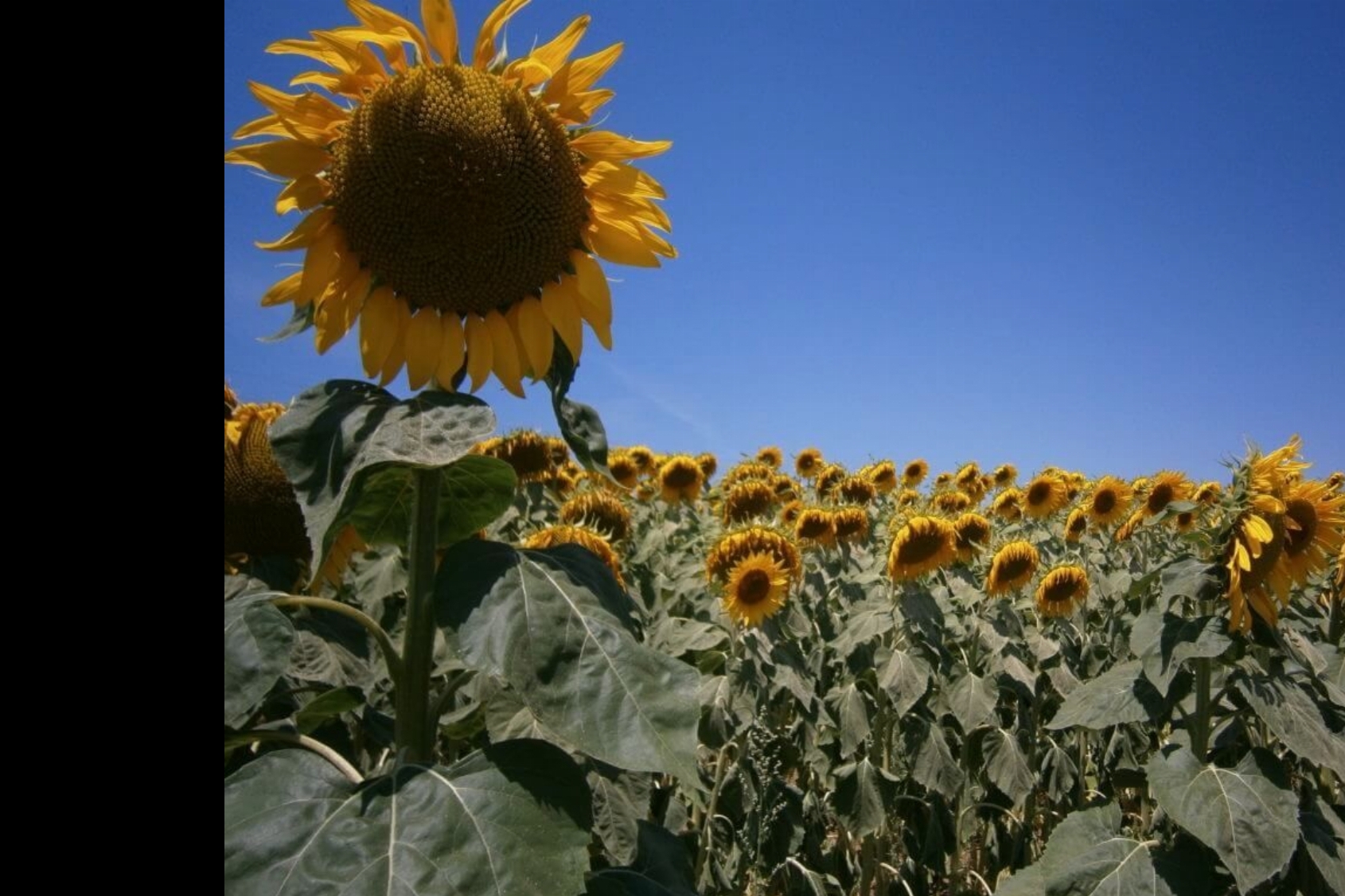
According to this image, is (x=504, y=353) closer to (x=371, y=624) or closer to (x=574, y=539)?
(x=371, y=624)

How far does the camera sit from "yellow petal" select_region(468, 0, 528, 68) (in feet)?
5.00

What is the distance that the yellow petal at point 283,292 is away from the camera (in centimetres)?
152

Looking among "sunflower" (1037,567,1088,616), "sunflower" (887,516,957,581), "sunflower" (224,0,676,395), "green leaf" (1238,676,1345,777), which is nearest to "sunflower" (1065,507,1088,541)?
"sunflower" (1037,567,1088,616)

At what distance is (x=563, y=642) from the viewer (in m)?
1.18

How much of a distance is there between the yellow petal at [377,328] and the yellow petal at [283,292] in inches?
5.2

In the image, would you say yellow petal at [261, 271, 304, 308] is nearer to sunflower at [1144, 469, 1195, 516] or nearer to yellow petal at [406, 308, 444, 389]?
yellow petal at [406, 308, 444, 389]

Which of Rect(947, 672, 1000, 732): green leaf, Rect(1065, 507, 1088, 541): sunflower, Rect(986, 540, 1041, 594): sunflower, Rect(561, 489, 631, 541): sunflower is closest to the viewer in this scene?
Rect(947, 672, 1000, 732): green leaf

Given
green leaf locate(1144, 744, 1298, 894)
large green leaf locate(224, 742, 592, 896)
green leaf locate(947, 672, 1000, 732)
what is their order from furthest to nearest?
1. green leaf locate(947, 672, 1000, 732)
2. green leaf locate(1144, 744, 1298, 894)
3. large green leaf locate(224, 742, 592, 896)

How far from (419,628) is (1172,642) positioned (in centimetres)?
251

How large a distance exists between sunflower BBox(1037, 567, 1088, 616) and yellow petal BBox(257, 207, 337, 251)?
16.3 feet

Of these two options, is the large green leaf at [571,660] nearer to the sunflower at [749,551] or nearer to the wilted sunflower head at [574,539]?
the wilted sunflower head at [574,539]
